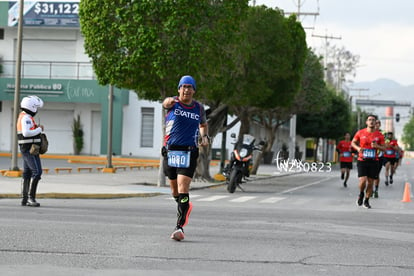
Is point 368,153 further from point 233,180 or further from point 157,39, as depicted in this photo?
point 157,39

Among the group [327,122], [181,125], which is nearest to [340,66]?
[327,122]

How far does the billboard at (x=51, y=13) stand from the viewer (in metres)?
50.0

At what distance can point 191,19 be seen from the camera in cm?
2153

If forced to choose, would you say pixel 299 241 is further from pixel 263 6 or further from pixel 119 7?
pixel 263 6

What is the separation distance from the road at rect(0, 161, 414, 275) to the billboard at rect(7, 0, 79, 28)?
36.4m

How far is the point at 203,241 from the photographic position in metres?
9.62

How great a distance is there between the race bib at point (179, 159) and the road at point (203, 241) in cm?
91

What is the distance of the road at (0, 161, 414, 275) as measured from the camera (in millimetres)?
7637

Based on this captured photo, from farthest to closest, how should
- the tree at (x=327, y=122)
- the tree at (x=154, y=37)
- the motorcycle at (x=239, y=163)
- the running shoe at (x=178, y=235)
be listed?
the tree at (x=327, y=122) → the motorcycle at (x=239, y=163) → the tree at (x=154, y=37) → the running shoe at (x=178, y=235)

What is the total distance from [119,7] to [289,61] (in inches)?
406

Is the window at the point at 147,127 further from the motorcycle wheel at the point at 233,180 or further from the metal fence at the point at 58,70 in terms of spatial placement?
the motorcycle wheel at the point at 233,180

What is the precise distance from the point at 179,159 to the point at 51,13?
1659 inches

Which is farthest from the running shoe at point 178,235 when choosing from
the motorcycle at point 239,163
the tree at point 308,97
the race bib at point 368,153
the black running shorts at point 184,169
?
the tree at point 308,97

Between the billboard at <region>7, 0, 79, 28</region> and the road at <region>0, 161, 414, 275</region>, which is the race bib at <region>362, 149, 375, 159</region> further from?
the billboard at <region>7, 0, 79, 28</region>
